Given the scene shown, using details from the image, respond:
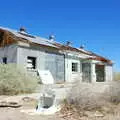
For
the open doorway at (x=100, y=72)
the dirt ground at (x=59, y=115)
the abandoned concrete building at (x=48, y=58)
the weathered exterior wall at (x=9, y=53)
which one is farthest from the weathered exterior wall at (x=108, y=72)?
the dirt ground at (x=59, y=115)

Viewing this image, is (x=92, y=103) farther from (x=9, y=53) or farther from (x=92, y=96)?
(x=9, y=53)

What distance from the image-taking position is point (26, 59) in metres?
19.5

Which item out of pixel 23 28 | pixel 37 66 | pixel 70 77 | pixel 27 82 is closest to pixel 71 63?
pixel 70 77

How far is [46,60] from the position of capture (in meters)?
21.4

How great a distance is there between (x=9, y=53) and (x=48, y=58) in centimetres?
376

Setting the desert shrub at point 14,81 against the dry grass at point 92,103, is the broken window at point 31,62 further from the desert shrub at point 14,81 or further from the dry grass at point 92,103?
the dry grass at point 92,103

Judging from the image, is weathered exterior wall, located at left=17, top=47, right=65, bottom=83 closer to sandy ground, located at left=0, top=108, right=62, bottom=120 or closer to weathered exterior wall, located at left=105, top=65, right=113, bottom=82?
weathered exterior wall, located at left=105, top=65, right=113, bottom=82

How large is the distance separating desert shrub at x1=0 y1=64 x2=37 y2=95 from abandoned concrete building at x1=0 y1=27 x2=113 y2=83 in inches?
233

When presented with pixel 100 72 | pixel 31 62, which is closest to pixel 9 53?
pixel 31 62

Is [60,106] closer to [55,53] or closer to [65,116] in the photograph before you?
[65,116]

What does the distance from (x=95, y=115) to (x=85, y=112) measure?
1.34 feet

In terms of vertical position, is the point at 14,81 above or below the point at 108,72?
below

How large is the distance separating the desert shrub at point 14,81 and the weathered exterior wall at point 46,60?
6.63m

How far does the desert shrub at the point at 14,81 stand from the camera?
11500 mm
